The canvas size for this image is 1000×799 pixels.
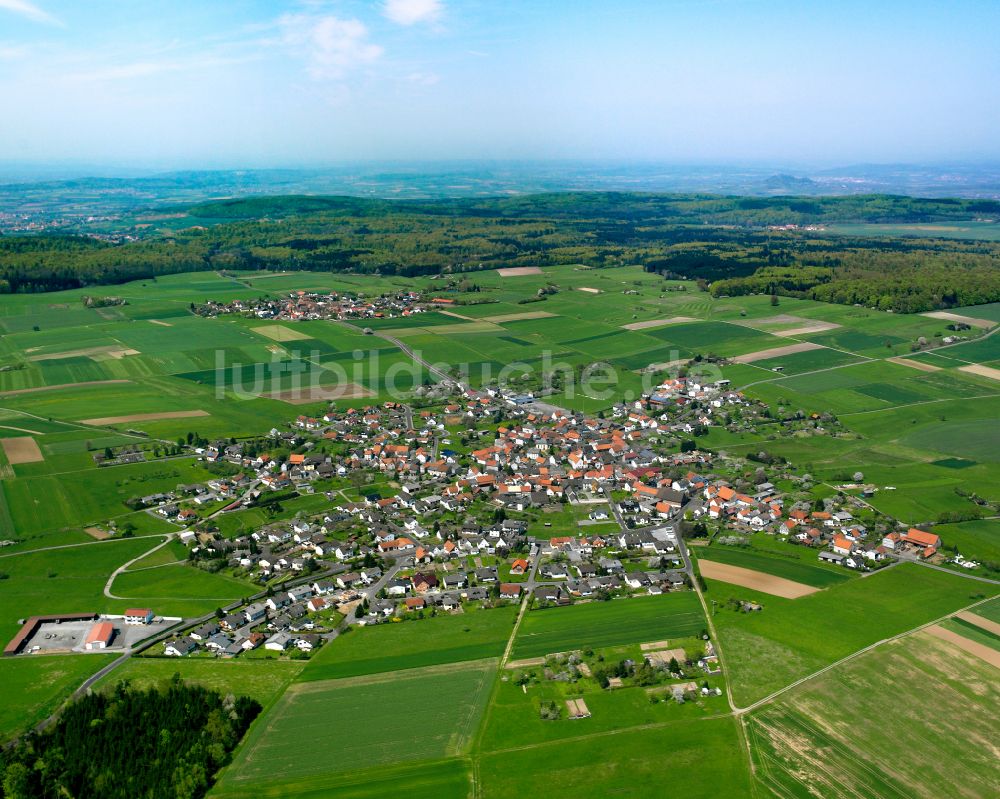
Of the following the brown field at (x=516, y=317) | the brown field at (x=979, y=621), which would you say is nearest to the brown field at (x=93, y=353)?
the brown field at (x=516, y=317)

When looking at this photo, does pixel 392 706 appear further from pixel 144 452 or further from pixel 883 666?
pixel 144 452

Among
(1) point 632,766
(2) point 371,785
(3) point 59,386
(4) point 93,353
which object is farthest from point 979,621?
(4) point 93,353

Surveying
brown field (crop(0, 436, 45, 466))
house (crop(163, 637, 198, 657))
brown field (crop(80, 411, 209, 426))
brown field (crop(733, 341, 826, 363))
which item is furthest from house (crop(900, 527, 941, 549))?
brown field (crop(0, 436, 45, 466))

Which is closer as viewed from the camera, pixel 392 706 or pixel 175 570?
pixel 392 706

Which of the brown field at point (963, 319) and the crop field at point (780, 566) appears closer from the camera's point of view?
the crop field at point (780, 566)

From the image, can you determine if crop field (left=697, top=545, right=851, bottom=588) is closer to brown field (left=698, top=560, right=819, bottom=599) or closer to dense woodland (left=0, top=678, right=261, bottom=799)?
→ brown field (left=698, top=560, right=819, bottom=599)

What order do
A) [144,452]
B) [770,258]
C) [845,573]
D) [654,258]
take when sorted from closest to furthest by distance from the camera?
1. [845,573]
2. [144,452]
3. [770,258]
4. [654,258]

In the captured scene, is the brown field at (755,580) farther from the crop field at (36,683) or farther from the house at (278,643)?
the crop field at (36,683)

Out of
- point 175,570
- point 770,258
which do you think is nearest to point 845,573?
point 175,570
